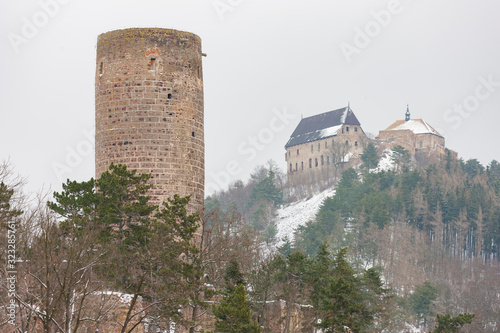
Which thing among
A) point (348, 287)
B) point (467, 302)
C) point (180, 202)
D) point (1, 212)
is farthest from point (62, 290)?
point (467, 302)

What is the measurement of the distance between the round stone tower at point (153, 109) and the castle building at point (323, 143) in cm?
9533

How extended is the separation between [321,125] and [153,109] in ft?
350

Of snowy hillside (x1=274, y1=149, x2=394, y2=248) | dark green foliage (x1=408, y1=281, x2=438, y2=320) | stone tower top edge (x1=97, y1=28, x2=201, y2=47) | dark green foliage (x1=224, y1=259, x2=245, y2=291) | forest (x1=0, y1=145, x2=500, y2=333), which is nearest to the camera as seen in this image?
forest (x1=0, y1=145, x2=500, y2=333)

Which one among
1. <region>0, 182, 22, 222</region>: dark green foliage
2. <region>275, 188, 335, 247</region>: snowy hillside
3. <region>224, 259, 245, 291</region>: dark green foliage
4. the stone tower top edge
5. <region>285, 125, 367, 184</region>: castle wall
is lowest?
<region>224, 259, 245, 291</region>: dark green foliage

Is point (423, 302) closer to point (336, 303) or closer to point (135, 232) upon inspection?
point (336, 303)

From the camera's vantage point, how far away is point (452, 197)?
3735 inches

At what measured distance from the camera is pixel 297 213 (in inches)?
4550

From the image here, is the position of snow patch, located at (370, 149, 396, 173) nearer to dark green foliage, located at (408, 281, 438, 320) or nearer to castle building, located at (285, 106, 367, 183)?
castle building, located at (285, 106, 367, 183)

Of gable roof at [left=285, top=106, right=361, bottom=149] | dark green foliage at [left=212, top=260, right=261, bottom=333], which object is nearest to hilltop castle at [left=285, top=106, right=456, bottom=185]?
gable roof at [left=285, top=106, right=361, bottom=149]

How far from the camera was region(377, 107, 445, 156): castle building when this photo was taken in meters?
122

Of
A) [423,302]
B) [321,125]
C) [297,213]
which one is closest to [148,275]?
[423,302]

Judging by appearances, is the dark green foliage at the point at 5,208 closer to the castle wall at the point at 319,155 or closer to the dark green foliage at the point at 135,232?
the dark green foliage at the point at 135,232

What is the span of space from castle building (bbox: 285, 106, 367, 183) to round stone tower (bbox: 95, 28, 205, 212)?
95.3 m

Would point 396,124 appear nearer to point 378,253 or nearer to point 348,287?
point 378,253
